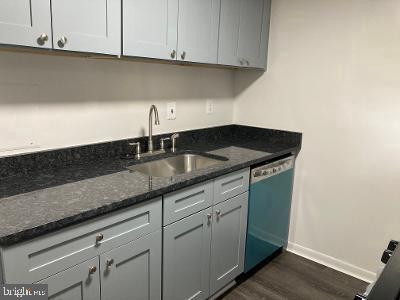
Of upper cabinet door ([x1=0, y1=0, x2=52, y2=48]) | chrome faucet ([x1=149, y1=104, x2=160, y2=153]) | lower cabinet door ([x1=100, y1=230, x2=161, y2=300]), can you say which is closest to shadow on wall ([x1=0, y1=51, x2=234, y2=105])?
chrome faucet ([x1=149, y1=104, x2=160, y2=153])

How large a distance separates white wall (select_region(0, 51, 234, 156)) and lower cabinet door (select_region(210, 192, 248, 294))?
2.45 ft

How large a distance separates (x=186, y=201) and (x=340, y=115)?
4.43ft

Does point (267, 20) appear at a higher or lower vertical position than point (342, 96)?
higher

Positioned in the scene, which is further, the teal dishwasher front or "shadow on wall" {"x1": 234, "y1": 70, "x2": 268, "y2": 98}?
"shadow on wall" {"x1": 234, "y1": 70, "x2": 268, "y2": 98}

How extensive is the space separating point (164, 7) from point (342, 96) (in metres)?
1.37

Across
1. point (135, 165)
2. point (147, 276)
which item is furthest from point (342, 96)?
point (147, 276)

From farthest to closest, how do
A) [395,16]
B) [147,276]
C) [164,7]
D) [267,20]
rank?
[267,20], [395,16], [164,7], [147,276]

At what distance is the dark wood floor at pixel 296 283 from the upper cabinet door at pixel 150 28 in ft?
5.31

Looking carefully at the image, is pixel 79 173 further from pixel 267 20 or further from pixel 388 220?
pixel 388 220

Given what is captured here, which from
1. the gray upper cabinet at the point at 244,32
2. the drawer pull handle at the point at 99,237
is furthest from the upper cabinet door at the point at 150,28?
the drawer pull handle at the point at 99,237

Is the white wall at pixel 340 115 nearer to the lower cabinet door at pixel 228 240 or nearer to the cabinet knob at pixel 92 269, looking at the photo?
the lower cabinet door at pixel 228 240

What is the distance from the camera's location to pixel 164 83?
7.41ft

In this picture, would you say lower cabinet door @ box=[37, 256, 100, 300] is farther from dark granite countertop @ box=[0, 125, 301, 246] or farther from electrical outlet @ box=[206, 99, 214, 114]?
electrical outlet @ box=[206, 99, 214, 114]

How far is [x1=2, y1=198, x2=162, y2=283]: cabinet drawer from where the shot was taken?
1067mm
